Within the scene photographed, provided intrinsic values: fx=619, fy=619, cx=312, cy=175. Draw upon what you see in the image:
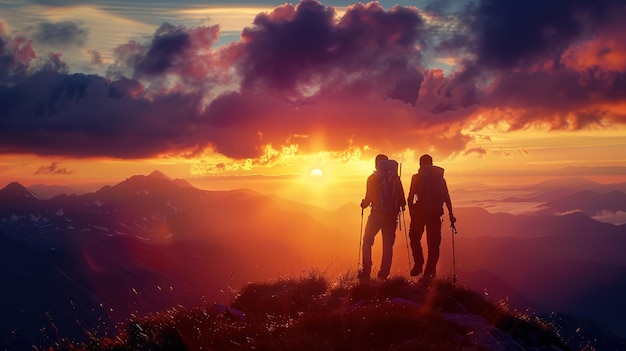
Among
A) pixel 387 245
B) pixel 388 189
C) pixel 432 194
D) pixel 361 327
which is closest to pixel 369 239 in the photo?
pixel 387 245

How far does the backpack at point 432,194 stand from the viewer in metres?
16.9

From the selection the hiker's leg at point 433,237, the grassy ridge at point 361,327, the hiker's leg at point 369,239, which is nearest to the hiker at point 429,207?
the hiker's leg at point 433,237

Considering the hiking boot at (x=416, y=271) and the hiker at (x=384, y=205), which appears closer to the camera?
the hiking boot at (x=416, y=271)

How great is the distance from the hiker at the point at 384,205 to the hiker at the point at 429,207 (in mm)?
544

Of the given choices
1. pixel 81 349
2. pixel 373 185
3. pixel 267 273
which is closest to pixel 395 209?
pixel 373 185

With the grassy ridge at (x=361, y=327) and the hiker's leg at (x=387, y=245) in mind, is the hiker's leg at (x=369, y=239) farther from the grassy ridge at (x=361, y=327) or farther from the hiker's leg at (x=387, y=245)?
the grassy ridge at (x=361, y=327)

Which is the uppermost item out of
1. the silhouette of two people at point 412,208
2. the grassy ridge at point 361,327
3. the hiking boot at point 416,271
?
the silhouette of two people at point 412,208

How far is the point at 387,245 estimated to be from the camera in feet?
57.2

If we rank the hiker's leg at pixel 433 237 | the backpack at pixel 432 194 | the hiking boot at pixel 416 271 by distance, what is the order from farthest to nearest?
1. the hiking boot at pixel 416 271
2. the backpack at pixel 432 194
3. the hiker's leg at pixel 433 237

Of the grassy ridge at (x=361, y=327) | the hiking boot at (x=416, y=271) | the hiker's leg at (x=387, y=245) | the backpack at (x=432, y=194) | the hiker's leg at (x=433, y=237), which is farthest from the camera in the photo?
the hiker's leg at (x=387, y=245)

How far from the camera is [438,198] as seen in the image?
55.7ft

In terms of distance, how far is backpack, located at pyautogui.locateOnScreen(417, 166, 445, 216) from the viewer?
16.9 m

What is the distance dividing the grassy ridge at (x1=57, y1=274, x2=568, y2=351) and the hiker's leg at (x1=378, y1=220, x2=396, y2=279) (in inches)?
160

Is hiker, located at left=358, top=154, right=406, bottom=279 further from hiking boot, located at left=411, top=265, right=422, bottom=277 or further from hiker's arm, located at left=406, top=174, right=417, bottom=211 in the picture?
hiking boot, located at left=411, top=265, right=422, bottom=277
